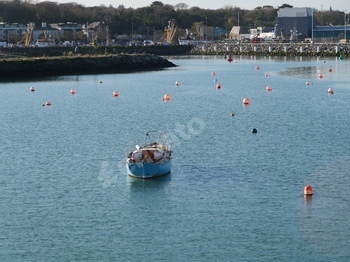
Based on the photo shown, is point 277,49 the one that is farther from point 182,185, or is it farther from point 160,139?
point 182,185

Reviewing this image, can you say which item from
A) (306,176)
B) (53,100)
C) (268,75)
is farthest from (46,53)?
(306,176)

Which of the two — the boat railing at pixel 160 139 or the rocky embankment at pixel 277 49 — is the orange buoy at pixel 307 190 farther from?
the rocky embankment at pixel 277 49

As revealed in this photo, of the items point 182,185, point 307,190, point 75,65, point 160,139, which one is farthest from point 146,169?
point 75,65

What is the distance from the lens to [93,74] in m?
97.0

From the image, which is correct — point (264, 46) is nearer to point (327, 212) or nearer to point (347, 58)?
point (347, 58)

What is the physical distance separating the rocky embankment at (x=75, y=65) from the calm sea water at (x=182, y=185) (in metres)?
30.5

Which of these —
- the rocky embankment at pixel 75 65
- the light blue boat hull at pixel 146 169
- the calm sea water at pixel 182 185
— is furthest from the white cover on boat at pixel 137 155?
the rocky embankment at pixel 75 65

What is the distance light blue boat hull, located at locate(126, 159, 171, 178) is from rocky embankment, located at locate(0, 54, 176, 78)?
5815cm

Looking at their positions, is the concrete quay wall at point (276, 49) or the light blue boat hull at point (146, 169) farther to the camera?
the concrete quay wall at point (276, 49)

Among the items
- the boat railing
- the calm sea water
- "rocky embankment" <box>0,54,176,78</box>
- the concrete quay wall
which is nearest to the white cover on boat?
the calm sea water

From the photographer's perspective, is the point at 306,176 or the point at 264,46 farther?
the point at 264,46

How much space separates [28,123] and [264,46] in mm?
109606

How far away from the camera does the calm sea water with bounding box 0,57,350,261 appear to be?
2391 centimetres

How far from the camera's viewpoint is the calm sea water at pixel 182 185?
2391 centimetres
